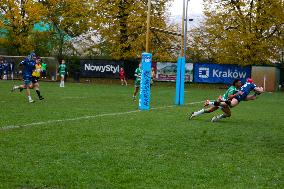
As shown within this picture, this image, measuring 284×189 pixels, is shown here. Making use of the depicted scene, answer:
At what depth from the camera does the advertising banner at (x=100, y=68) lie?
1869 inches

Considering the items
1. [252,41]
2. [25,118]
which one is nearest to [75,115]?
[25,118]

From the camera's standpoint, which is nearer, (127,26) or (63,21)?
(127,26)

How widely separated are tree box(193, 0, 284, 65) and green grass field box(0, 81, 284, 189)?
101 feet

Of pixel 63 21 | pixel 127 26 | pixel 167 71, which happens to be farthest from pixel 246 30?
pixel 63 21

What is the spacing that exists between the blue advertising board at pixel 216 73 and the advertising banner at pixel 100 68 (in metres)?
7.01

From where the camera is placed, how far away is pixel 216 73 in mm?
45750

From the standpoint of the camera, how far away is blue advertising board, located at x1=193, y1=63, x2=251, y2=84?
45688 mm

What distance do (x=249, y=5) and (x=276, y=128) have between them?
32.8m

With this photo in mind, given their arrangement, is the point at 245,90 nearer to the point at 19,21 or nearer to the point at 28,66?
the point at 28,66

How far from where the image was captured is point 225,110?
1538cm

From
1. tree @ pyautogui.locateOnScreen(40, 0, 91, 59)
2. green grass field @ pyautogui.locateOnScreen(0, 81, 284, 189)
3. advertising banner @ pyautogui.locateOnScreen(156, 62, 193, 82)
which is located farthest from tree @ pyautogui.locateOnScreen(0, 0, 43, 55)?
green grass field @ pyautogui.locateOnScreen(0, 81, 284, 189)

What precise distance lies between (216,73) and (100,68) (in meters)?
10.3

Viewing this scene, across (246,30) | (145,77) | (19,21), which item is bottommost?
(145,77)

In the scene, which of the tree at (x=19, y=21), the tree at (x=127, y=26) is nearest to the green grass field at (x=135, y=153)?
the tree at (x=127, y=26)
